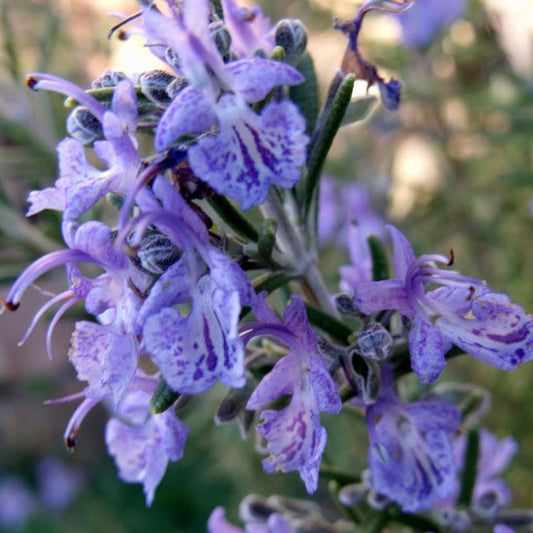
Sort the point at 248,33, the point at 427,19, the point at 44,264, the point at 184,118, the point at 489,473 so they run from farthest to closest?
1. the point at 427,19
2. the point at 489,473
3. the point at 248,33
4. the point at 44,264
5. the point at 184,118

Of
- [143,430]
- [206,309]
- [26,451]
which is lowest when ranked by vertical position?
[26,451]

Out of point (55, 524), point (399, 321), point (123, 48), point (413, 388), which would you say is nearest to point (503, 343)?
point (399, 321)

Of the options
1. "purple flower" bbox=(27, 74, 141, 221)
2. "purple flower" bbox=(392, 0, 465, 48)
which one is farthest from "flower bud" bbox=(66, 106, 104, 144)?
"purple flower" bbox=(392, 0, 465, 48)

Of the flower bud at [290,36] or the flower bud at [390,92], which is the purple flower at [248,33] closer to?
the flower bud at [290,36]

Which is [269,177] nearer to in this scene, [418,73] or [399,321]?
[399,321]

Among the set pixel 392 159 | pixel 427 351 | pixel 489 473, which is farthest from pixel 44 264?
pixel 392 159

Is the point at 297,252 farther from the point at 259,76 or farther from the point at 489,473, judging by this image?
the point at 489,473
